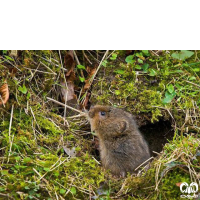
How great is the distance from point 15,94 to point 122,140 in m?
1.69

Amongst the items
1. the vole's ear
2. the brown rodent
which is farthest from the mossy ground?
the vole's ear

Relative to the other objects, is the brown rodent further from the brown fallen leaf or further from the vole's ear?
the brown fallen leaf

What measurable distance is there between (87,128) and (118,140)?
74 cm

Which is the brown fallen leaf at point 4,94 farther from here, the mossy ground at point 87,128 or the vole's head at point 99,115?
the vole's head at point 99,115

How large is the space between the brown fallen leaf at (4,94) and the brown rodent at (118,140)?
48.8 inches

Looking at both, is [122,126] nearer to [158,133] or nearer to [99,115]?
[99,115]

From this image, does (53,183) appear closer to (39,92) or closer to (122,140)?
(122,140)

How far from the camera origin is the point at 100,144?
537 centimetres

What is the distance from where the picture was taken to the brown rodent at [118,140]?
5.02 m

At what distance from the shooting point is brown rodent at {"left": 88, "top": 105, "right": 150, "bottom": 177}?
16.5 ft

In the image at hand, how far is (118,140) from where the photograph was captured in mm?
5199

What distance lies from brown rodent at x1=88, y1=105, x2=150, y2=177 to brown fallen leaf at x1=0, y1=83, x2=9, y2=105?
1241 mm

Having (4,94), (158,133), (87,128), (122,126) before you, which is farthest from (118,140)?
(4,94)
